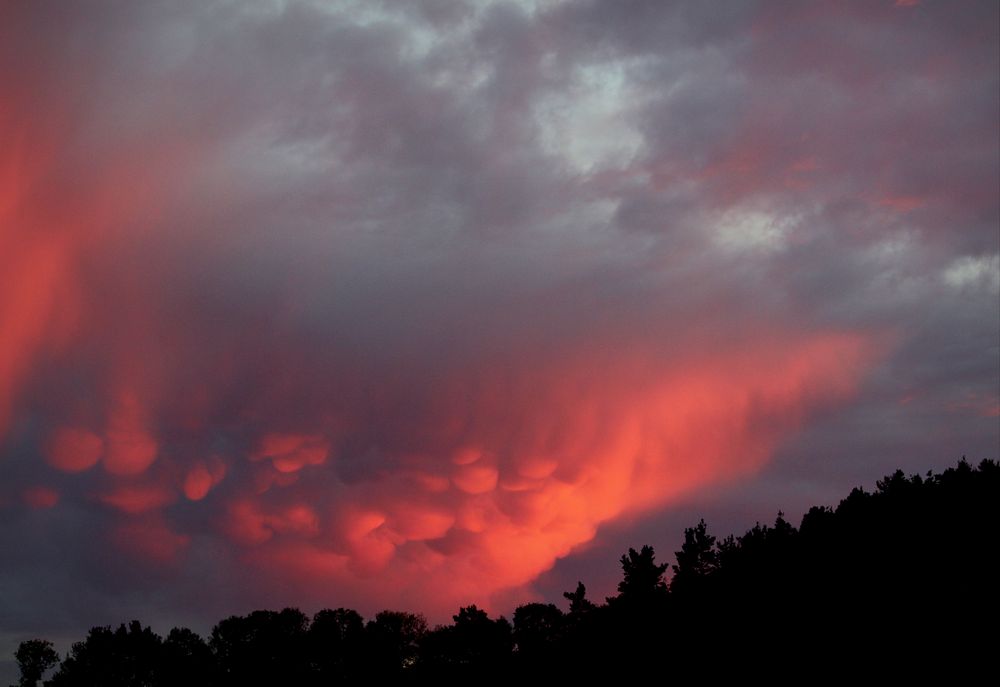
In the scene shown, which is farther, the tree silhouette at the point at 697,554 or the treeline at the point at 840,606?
the tree silhouette at the point at 697,554

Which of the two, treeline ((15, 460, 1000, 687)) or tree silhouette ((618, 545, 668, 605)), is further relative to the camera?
tree silhouette ((618, 545, 668, 605))

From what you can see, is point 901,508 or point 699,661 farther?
point 901,508

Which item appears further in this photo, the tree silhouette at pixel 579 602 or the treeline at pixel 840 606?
the tree silhouette at pixel 579 602

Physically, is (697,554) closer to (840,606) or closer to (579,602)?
(579,602)

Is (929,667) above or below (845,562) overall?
below

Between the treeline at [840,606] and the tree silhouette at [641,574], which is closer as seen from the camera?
the treeline at [840,606]

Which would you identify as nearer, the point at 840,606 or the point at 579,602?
the point at 840,606

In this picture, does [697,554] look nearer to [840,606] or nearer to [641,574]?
[641,574]

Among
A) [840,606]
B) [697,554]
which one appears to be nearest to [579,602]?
[697,554]

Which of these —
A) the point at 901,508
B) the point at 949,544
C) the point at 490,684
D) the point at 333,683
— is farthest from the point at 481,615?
the point at 949,544

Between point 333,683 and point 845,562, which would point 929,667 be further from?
point 333,683

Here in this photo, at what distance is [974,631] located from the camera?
5866 cm

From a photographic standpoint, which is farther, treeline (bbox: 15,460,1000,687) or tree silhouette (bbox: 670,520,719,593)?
tree silhouette (bbox: 670,520,719,593)

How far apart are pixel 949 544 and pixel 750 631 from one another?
721 inches
